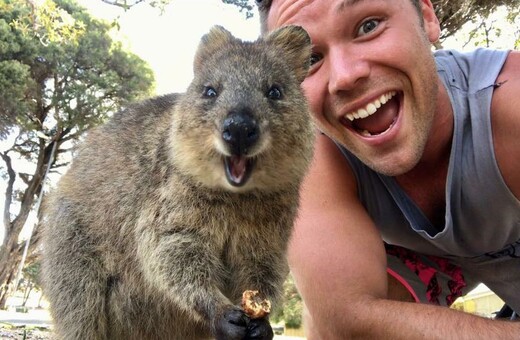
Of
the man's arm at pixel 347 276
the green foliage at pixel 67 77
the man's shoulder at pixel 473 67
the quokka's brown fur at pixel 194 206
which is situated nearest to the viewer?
the quokka's brown fur at pixel 194 206

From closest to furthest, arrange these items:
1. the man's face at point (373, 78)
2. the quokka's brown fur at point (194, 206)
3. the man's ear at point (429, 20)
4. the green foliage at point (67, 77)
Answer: the quokka's brown fur at point (194, 206)
the man's face at point (373, 78)
the man's ear at point (429, 20)
the green foliage at point (67, 77)

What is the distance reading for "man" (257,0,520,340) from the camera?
3748 millimetres

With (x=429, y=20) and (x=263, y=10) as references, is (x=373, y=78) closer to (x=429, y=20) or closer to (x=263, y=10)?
(x=429, y=20)

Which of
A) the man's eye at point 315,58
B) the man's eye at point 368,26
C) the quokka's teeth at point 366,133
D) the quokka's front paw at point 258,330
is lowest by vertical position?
the quokka's front paw at point 258,330

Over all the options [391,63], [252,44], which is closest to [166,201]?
[252,44]

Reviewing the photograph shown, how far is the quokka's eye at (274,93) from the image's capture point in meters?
3.21

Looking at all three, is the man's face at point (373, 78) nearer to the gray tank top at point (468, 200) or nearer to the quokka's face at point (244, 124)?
the gray tank top at point (468, 200)

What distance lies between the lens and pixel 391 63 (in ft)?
12.5

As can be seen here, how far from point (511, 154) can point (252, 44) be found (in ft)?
6.42

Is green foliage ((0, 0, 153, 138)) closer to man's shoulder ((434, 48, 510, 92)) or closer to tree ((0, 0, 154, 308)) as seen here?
tree ((0, 0, 154, 308))

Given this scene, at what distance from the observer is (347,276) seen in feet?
12.4

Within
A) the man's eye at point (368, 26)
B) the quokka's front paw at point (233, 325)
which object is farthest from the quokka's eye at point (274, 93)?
the quokka's front paw at point (233, 325)

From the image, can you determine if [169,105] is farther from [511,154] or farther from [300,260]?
[511,154]

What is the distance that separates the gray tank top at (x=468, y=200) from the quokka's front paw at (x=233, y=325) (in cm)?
196
